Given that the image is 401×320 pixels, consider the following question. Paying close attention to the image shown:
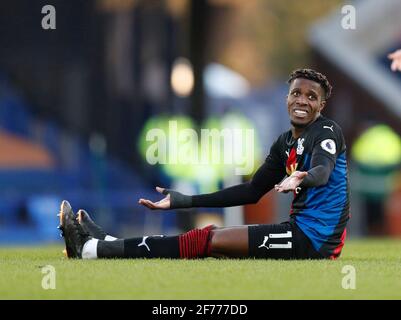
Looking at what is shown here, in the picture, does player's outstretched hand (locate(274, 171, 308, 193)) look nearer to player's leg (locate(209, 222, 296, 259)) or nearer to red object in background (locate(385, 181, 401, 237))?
player's leg (locate(209, 222, 296, 259))

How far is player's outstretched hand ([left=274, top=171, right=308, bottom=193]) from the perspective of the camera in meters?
9.02

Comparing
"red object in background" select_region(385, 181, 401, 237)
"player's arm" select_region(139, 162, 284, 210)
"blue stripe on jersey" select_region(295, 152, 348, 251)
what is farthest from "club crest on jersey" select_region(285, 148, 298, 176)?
"red object in background" select_region(385, 181, 401, 237)

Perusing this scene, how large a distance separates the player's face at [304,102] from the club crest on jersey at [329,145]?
332mm

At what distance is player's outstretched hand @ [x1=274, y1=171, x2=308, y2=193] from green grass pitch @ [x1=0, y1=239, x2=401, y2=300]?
56cm

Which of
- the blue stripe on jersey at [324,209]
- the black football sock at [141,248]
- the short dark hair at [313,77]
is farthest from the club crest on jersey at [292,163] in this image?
the black football sock at [141,248]

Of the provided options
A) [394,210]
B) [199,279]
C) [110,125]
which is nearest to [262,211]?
[394,210]

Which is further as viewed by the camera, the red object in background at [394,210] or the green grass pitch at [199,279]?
the red object in background at [394,210]

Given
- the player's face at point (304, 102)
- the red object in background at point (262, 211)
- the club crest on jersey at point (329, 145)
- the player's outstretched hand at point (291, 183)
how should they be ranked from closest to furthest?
1. the player's outstretched hand at point (291, 183)
2. the club crest on jersey at point (329, 145)
3. the player's face at point (304, 102)
4. the red object in background at point (262, 211)

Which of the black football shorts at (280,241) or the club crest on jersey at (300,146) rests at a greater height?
the club crest on jersey at (300,146)

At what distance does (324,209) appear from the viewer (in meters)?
10.1

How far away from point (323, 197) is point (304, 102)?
2.39ft

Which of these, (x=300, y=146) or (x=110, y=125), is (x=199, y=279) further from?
(x=110, y=125)

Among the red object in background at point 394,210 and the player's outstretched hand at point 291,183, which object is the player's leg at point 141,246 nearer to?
the player's outstretched hand at point 291,183

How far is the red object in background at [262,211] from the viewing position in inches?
892
